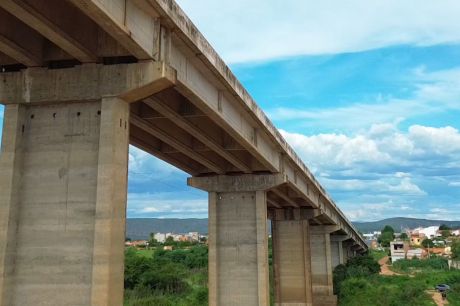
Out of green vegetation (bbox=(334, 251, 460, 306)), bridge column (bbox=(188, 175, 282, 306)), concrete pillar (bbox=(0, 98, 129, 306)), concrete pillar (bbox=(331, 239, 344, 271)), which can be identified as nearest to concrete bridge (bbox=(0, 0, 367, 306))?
concrete pillar (bbox=(0, 98, 129, 306))

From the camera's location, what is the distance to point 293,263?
4128 centimetres

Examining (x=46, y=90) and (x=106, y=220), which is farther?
(x=46, y=90)

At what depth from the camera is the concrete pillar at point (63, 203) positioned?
10609 mm

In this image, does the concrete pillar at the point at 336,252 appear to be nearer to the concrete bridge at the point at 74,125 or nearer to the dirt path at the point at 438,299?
the dirt path at the point at 438,299

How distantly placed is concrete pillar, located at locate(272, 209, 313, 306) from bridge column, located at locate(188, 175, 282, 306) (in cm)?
1457

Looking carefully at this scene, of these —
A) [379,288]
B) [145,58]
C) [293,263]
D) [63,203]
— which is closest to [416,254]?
[379,288]

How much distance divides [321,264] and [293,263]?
14.4 m

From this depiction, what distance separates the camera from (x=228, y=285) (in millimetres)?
27219

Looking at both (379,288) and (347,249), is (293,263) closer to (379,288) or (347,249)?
(379,288)

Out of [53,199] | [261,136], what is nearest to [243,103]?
[261,136]

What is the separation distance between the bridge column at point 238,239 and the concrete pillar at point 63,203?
16.6 metres

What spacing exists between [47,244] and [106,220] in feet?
5.02

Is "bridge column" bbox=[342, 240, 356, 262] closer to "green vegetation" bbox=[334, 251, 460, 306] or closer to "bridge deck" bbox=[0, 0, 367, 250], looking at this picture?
"green vegetation" bbox=[334, 251, 460, 306]

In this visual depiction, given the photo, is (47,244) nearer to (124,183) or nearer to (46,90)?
(124,183)
